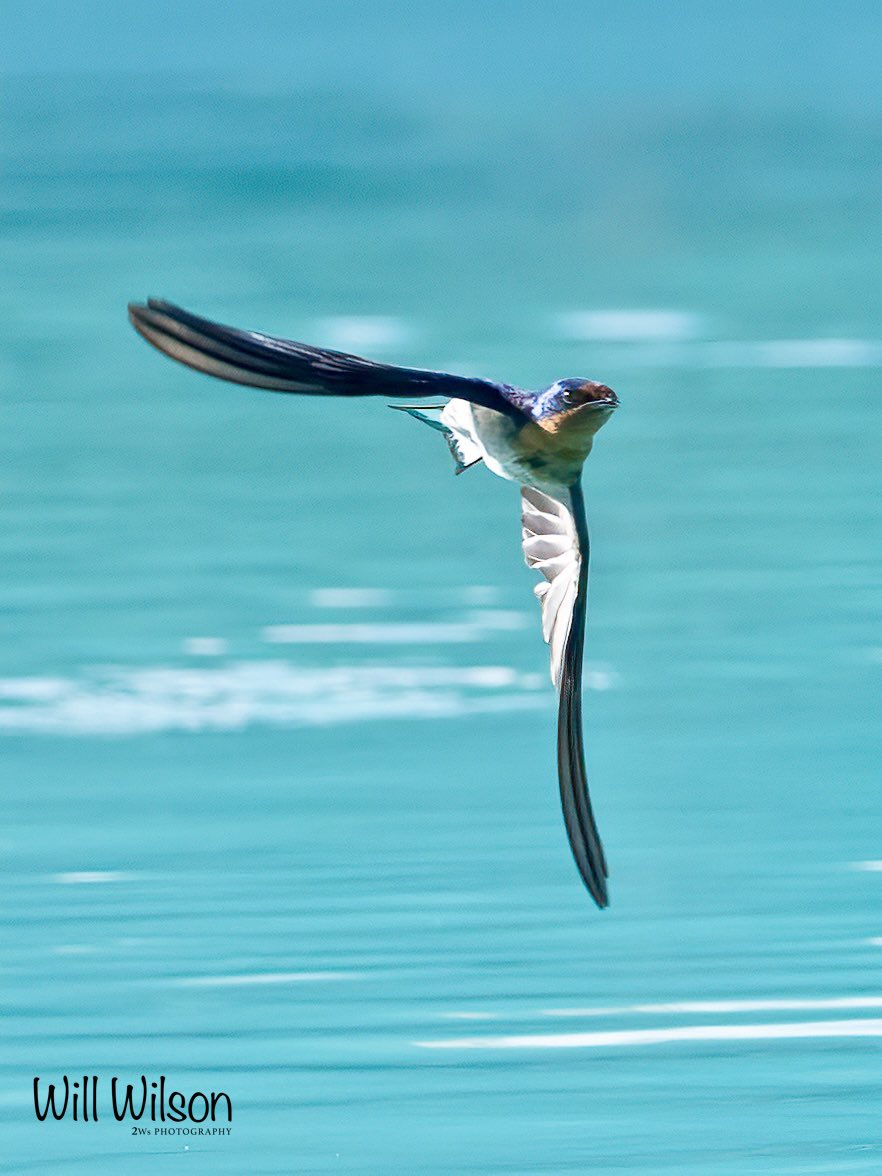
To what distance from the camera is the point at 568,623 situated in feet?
7.89

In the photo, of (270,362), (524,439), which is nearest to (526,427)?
(524,439)

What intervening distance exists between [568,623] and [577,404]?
0.32 metres

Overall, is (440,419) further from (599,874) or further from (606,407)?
(599,874)

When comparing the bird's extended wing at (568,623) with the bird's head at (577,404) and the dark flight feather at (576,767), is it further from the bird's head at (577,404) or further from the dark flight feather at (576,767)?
the bird's head at (577,404)

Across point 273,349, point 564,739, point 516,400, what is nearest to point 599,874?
point 564,739

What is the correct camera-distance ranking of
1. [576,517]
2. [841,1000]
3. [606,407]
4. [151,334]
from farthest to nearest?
[841,1000], [576,517], [606,407], [151,334]

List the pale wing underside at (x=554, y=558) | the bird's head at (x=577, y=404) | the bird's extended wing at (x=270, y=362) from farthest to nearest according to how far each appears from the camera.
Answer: the pale wing underside at (x=554, y=558), the bird's head at (x=577, y=404), the bird's extended wing at (x=270, y=362)

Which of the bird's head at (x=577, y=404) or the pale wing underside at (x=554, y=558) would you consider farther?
the pale wing underside at (x=554, y=558)

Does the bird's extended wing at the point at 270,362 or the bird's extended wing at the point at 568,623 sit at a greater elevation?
the bird's extended wing at the point at 270,362

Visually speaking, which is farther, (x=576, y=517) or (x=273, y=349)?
(x=576, y=517)

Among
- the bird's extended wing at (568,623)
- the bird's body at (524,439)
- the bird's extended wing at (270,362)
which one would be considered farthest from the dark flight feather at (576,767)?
the bird's extended wing at (270,362)

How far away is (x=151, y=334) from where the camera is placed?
1.85m

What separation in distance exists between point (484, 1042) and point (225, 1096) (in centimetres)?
32

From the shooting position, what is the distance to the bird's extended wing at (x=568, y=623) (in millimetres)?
2252
